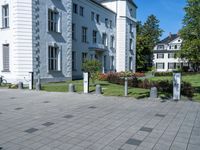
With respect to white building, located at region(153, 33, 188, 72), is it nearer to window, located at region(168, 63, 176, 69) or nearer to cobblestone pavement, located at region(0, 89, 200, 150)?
window, located at region(168, 63, 176, 69)

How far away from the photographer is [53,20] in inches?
890

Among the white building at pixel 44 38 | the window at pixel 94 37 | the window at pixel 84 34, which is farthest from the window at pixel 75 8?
the window at pixel 94 37

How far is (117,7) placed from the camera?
38031 mm

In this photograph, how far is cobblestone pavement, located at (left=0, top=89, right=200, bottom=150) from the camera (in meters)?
5.17

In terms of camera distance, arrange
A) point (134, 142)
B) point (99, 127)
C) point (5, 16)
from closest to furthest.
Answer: point (134, 142)
point (99, 127)
point (5, 16)

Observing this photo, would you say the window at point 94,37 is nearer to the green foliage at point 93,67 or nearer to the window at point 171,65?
the green foliage at point 93,67

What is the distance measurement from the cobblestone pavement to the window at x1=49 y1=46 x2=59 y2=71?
12.9m

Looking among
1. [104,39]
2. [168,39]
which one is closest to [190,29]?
[104,39]

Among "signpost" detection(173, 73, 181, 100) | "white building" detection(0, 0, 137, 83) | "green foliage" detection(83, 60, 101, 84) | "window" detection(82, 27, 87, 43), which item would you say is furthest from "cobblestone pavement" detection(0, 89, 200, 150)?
"window" detection(82, 27, 87, 43)

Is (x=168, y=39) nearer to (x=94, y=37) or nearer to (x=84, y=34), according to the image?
(x=94, y=37)

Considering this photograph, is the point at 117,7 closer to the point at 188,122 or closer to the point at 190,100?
the point at 190,100

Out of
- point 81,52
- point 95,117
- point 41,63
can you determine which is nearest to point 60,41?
point 41,63

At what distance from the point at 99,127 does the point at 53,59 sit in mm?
17156

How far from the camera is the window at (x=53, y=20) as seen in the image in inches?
870
